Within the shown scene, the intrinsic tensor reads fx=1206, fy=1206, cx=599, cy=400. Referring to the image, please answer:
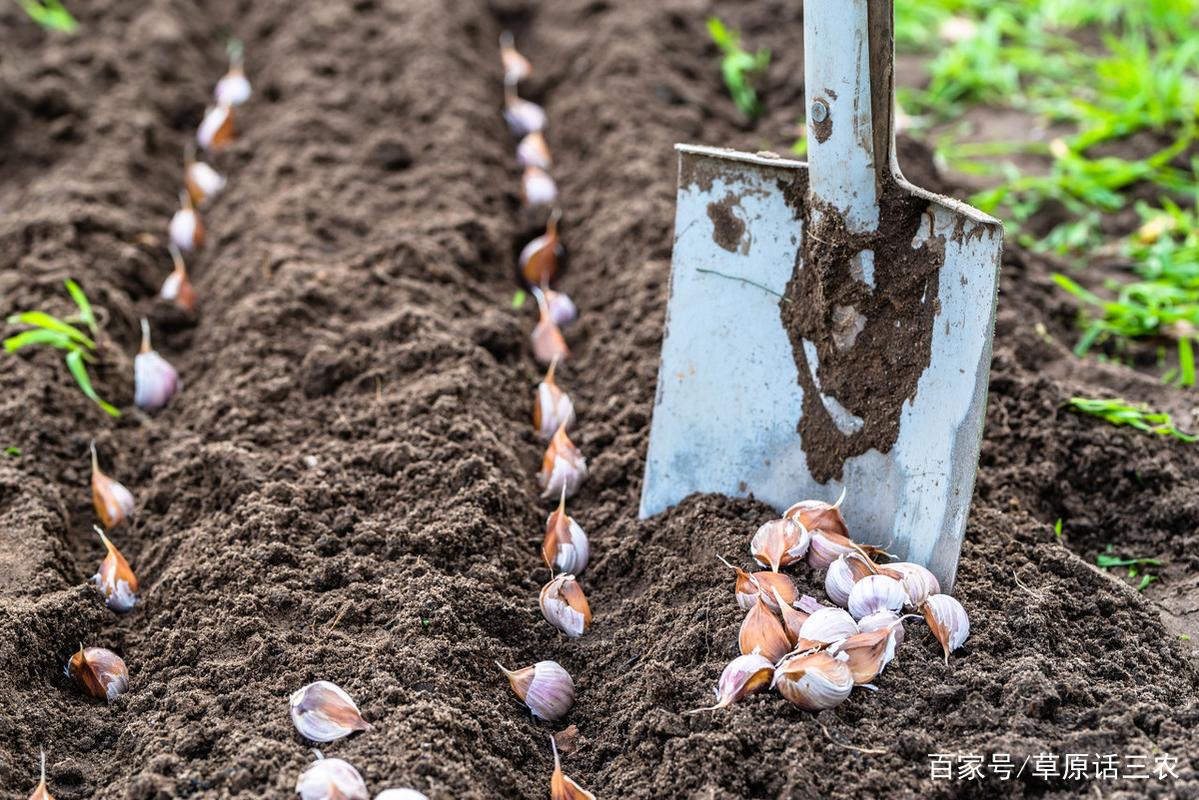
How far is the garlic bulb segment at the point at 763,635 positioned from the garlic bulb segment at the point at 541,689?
328 mm

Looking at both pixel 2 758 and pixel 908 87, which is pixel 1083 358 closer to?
pixel 908 87

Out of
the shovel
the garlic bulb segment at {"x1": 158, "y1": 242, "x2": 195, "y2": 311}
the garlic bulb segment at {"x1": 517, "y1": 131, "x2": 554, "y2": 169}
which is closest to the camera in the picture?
the shovel

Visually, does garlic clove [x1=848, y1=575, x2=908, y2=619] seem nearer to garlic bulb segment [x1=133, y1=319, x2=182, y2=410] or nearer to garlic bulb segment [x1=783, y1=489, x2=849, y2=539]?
garlic bulb segment [x1=783, y1=489, x2=849, y2=539]

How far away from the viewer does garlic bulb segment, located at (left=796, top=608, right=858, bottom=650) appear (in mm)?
1965

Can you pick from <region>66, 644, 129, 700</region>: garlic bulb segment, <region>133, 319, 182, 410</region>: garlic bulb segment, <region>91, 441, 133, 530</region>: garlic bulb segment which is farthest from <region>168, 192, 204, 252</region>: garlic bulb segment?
<region>66, 644, 129, 700</region>: garlic bulb segment

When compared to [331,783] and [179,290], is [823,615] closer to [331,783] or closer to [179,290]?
[331,783]

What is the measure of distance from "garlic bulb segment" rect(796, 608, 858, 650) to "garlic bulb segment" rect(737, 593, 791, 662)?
0.03 m

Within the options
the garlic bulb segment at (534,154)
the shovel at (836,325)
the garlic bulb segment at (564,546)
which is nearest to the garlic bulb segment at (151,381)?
the garlic bulb segment at (564,546)

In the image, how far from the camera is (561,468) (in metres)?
2.60

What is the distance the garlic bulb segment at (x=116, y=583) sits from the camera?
2.33m

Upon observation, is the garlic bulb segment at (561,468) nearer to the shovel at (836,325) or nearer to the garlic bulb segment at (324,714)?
the shovel at (836,325)

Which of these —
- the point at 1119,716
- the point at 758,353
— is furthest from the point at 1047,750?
the point at 758,353

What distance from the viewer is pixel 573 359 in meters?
3.06

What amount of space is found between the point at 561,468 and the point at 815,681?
2.88ft
